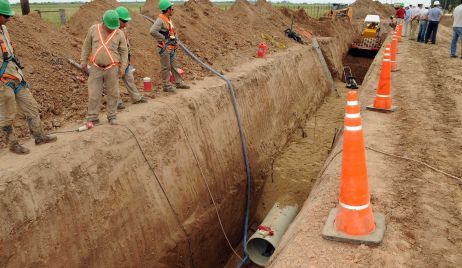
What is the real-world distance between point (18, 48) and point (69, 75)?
3.32 feet

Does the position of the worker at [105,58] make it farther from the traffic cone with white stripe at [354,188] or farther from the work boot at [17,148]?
the traffic cone with white stripe at [354,188]

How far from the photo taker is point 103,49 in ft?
18.2

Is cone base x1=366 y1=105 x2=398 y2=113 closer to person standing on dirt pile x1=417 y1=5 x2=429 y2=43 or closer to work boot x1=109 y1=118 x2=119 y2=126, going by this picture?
work boot x1=109 y1=118 x2=119 y2=126

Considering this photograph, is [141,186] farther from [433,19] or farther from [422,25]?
[422,25]

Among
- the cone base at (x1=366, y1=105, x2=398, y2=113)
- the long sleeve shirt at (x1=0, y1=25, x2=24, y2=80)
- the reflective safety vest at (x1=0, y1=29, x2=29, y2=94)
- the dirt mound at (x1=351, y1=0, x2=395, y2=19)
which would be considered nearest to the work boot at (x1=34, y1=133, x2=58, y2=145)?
the reflective safety vest at (x1=0, y1=29, x2=29, y2=94)

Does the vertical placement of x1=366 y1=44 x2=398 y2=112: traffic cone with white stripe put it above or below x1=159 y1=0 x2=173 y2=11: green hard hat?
below

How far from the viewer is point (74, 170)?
489cm

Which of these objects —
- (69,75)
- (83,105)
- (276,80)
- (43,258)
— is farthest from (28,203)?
(276,80)

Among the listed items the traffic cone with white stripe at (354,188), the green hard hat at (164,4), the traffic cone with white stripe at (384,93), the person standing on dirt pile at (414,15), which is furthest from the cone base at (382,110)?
the person standing on dirt pile at (414,15)

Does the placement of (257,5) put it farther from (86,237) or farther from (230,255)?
(86,237)

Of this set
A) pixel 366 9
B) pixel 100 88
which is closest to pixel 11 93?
pixel 100 88

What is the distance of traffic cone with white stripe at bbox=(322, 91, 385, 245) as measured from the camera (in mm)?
3508

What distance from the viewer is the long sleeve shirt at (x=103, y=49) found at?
5.56 meters

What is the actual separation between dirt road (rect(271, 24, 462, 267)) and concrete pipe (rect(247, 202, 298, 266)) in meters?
1.20
